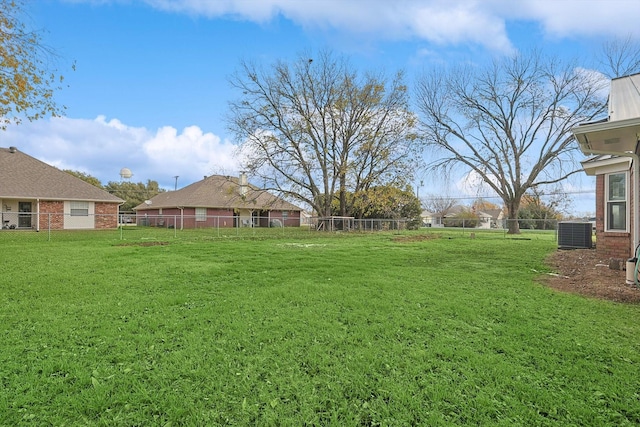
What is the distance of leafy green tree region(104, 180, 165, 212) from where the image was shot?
1923 inches

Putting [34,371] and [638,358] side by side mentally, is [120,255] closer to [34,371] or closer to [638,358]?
[34,371]

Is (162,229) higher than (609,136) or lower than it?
lower

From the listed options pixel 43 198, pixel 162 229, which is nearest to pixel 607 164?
pixel 162 229

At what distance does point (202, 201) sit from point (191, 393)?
95.8 ft

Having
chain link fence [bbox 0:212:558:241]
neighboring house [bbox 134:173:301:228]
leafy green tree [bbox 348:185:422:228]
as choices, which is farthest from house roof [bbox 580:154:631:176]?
neighboring house [bbox 134:173:301:228]

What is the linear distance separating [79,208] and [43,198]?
203 centimetres

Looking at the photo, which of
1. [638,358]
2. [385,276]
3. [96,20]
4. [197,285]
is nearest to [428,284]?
[385,276]

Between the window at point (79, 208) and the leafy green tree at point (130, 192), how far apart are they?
27159mm

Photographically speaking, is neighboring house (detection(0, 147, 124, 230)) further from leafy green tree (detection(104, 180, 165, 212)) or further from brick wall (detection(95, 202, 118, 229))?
leafy green tree (detection(104, 180, 165, 212))

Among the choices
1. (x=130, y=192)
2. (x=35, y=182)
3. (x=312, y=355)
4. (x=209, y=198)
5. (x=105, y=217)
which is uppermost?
(x=130, y=192)

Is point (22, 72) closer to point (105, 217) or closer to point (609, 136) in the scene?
point (609, 136)

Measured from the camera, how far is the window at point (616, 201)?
30.2ft

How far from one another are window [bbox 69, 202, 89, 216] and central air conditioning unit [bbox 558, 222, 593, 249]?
26.5 meters

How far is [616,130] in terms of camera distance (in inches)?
201
